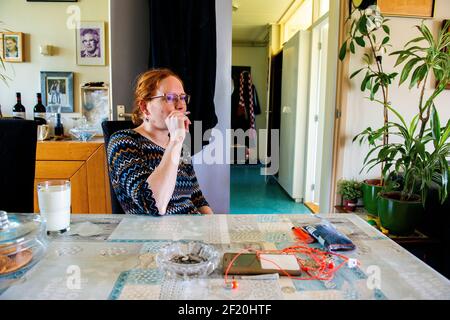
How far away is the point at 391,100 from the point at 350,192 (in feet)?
2.59

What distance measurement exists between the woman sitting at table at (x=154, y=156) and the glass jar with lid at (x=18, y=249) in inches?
13.8

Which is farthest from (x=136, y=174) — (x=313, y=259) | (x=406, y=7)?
(x=406, y=7)

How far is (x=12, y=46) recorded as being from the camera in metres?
2.88

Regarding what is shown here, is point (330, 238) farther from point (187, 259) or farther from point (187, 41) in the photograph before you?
point (187, 41)

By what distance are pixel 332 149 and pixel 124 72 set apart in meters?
1.73

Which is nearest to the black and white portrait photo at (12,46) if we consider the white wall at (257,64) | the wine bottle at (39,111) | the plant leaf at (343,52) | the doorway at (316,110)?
the wine bottle at (39,111)

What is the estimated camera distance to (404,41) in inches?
97.6

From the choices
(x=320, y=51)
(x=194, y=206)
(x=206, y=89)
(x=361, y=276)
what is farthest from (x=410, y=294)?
(x=320, y=51)

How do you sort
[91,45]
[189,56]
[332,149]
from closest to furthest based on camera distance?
[189,56] < [332,149] < [91,45]

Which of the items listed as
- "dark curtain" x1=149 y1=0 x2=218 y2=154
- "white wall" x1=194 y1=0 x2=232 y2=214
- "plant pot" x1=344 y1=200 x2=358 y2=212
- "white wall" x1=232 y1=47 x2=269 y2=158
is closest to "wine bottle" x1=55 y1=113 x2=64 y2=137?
"dark curtain" x1=149 y1=0 x2=218 y2=154

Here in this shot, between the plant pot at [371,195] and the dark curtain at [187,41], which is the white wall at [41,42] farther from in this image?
the plant pot at [371,195]

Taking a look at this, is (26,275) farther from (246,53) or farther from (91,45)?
(246,53)

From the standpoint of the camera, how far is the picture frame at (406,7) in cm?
241

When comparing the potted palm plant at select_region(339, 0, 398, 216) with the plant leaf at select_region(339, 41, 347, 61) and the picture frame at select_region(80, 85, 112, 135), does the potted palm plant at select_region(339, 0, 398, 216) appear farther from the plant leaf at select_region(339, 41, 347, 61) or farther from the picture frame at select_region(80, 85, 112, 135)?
the picture frame at select_region(80, 85, 112, 135)
